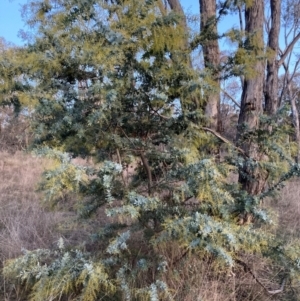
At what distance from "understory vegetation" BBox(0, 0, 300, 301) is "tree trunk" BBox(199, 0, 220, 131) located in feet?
0.09

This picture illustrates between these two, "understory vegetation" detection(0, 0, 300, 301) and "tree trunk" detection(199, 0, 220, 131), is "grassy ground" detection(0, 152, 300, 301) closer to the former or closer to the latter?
"understory vegetation" detection(0, 0, 300, 301)

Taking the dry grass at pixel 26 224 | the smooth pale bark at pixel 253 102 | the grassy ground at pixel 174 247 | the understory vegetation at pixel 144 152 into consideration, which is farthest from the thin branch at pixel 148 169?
the smooth pale bark at pixel 253 102

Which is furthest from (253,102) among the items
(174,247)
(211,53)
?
(174,247)

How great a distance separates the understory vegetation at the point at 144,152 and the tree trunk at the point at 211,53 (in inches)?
1.1

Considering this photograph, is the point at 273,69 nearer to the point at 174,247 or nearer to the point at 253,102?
the point at 253,102

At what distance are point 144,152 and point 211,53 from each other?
133 cm

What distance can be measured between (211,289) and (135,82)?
1694 mm

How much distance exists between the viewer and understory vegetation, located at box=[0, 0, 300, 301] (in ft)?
7.07

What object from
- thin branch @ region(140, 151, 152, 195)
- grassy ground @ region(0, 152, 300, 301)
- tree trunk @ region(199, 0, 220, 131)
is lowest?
grassy ground @ region(0, 152, 300, 301)

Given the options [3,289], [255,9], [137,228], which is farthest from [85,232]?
[255,9]

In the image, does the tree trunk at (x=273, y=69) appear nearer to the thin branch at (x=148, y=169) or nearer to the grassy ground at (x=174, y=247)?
the grassy ground at (x=174, y=247)

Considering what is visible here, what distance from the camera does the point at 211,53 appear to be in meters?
3.24

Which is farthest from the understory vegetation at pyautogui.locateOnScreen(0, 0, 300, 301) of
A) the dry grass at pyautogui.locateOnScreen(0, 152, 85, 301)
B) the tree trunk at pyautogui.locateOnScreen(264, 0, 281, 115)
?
the tree trunk at pyautogui.locateOnScreen(264, 0, 281, 115)

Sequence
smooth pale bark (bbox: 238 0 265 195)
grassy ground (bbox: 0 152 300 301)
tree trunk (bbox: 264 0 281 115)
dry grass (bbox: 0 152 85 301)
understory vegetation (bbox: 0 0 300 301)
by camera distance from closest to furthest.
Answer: understory vegetation (bbox: 0 0 300 301) < grassy ground (bbox: 0 152 300 301) < smooth pale bark (bbox: 238 0 265 195) < dry grass (bbox: 0 152 85 301) < tree trunk (bbox: 264 0 281 115)
